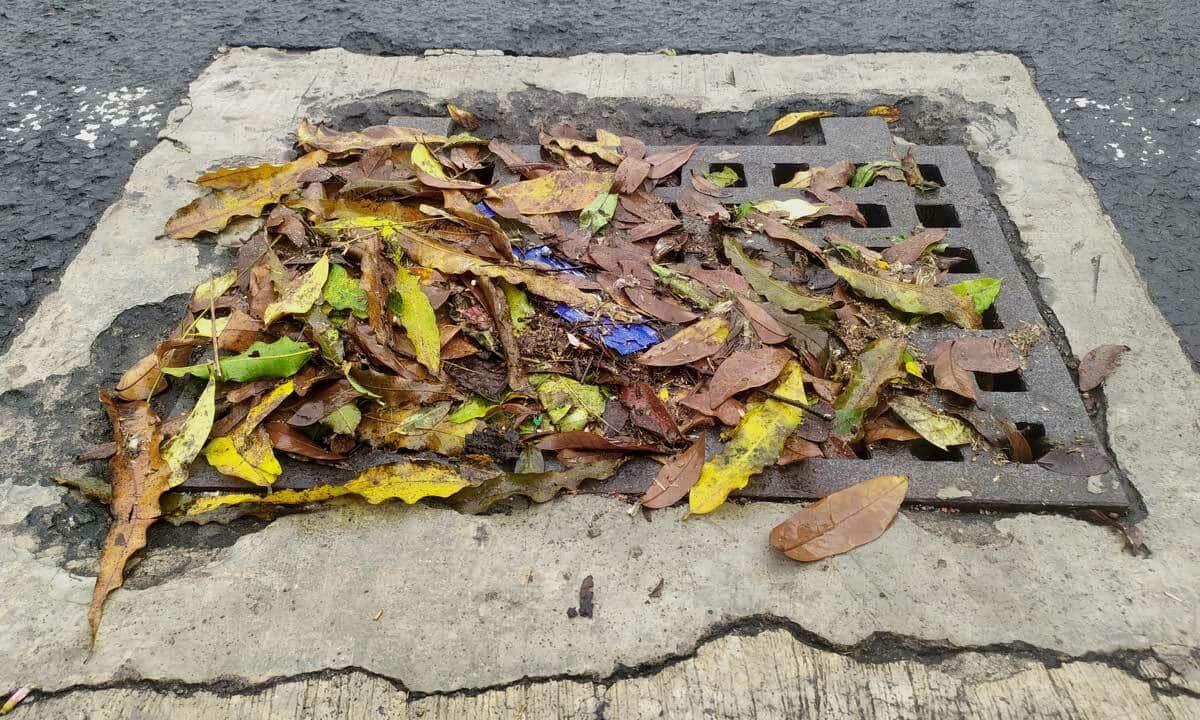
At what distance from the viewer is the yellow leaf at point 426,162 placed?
7.47 feet

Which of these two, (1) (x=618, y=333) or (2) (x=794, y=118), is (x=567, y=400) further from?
(2) (x=794, y=118)

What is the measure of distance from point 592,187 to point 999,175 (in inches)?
49.2

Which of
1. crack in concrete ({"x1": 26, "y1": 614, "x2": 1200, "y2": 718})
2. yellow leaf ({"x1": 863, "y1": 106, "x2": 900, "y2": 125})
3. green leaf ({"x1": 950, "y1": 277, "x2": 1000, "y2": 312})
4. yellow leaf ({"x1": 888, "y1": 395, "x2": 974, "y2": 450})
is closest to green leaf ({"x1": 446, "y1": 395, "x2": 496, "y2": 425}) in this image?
crack in concrete ({"x1": 26, "y1": 614, "x2": 1200, "y2": 718})

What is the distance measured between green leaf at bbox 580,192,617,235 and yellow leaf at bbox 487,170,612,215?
3cm

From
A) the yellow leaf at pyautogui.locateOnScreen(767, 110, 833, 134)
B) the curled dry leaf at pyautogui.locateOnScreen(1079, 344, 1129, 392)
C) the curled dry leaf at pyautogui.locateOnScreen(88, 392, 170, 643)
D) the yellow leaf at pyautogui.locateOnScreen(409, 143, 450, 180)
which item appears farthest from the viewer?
the yellow leaf at pyautogui.locateOnScreen(767, 110, 833, 134)

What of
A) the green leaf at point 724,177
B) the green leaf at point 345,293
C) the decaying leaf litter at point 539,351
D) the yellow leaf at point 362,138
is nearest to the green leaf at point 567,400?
the decaying leaf litter at point 539,351

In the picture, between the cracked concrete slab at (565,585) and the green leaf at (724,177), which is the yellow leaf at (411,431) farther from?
the green leaf at (724,177)

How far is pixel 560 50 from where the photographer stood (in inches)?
117

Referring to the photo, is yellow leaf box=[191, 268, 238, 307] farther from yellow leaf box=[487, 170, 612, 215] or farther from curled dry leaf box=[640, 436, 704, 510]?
curled dry leaf box=[640, 436, 704, 510]

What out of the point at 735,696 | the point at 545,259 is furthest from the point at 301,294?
the point at 735,696

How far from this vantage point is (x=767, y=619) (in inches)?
56.6

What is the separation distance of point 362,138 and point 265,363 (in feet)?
3.22

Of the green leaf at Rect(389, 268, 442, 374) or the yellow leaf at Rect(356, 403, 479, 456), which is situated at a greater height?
the green leaf at Rect(389, 268, 442, 374)

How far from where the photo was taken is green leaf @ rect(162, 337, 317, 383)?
1739mm
